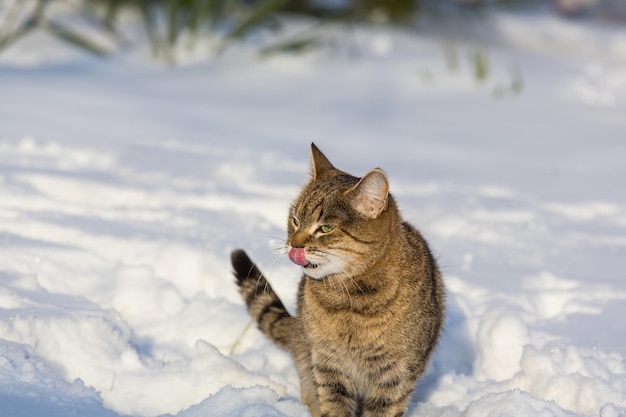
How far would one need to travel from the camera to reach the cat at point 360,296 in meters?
2.55

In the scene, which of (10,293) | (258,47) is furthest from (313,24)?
(10,293)

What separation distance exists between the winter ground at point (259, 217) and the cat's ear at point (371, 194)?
60cm

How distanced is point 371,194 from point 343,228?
4.7 inches

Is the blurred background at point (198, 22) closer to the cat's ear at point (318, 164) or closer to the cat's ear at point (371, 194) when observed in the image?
the cat's ear at point (318, 164)

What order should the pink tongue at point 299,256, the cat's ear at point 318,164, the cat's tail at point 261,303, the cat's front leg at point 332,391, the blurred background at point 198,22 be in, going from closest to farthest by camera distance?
the pink tongue at point 299,256 < the cat's front leg at point 332,391 < the cat's ear at point 318,164 < the cat's tail at point 261,303 < the blurred background at point 198,22

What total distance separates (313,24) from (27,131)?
395cm

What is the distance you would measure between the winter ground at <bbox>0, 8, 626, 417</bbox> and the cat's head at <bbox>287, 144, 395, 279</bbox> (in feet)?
1.44

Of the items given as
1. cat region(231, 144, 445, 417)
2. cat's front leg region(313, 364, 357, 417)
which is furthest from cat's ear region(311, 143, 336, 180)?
cat's front leg region(313, 364, 357, 417)

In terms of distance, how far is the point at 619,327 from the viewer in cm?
324

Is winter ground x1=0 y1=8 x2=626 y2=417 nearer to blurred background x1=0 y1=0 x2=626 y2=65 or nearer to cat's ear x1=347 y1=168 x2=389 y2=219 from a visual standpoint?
blurred background x1=0 y1=0 x2=626 y2=65

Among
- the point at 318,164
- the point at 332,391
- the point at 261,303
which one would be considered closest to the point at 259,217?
the point at 261,303

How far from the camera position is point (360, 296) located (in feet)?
8.50

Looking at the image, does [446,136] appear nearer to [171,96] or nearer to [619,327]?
[171,96]

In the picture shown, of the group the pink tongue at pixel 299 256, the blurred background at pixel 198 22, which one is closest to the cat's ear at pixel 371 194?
the pink tongue at pixel 299 256
